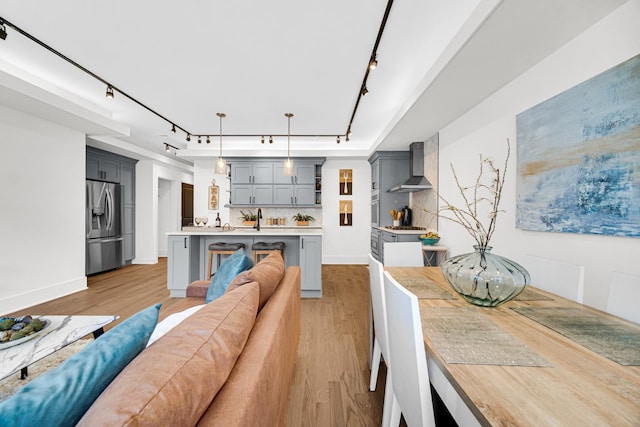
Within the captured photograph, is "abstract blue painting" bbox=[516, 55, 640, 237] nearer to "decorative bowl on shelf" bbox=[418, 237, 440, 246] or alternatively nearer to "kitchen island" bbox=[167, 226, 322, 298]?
"decorative bowl on shelf" bbox=[418, 237, 440, 246]

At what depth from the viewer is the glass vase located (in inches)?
49.2

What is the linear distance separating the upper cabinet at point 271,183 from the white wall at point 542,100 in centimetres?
328

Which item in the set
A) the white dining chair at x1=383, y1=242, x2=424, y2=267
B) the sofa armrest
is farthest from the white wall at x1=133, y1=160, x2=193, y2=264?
the white dining chair at x1=383, y1=242, x2=424, y2=267

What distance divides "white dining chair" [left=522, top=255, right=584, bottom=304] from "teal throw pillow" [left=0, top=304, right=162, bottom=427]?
2.12m

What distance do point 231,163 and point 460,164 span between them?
4.65 m

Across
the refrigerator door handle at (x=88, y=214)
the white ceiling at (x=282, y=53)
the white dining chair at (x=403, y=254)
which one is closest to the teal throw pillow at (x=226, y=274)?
the white dining chair at (x=403, y=254)

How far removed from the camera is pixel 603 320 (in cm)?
112

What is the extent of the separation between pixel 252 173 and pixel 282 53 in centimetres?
363

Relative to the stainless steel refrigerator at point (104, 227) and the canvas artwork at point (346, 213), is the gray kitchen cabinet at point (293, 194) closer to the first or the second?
the canvas artwork at point (346, 213)

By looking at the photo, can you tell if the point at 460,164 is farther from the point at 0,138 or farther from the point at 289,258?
the point at 0,138

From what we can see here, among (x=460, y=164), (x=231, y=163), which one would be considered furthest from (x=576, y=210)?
(x=231, y=163)

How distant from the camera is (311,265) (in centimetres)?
377

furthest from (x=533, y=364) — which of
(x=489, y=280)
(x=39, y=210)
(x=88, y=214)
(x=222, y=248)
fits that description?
(x=88, y=214)

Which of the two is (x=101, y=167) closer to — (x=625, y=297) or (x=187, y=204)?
(x=187, y=204)
